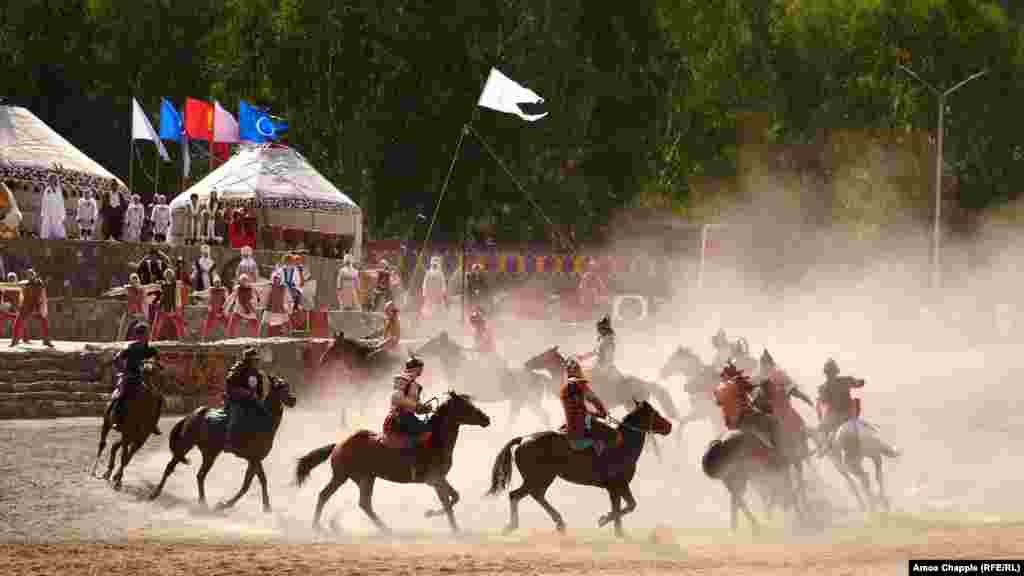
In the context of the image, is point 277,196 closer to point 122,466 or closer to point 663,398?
point 663,398

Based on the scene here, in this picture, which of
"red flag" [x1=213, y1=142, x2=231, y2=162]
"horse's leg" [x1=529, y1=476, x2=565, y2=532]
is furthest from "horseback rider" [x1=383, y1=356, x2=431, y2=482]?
"red flag" [x1=213, y1=142, x2=231, y2=162]

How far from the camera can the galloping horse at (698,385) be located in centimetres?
3197

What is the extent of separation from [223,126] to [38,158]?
760 centimetres

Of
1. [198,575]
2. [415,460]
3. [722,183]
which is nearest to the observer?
[198,575]

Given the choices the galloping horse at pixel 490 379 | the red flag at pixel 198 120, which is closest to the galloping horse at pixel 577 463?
the galloping horse at pixel 490 379

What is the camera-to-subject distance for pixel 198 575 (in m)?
19.4

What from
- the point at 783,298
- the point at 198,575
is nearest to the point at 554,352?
the point at 198,575

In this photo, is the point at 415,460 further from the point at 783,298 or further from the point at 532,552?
the point at 783,298

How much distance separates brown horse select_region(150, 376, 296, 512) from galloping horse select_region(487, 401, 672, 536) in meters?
3.59

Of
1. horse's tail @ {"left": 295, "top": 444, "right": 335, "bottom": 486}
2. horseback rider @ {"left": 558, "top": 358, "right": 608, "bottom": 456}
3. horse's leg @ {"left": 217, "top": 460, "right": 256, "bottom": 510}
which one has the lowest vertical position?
horse's leg @ {"left": 217, "top": 460, "right": 256, "bottom": 510}

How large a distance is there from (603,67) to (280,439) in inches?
1687

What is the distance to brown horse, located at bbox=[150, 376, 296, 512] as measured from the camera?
25.4 metres

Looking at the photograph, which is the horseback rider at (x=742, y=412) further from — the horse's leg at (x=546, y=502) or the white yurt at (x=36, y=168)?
the white yurt at (x=36, y=168)

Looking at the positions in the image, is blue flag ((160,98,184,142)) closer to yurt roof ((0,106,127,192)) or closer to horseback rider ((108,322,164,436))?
yurt roof ((0,106,127,192))
